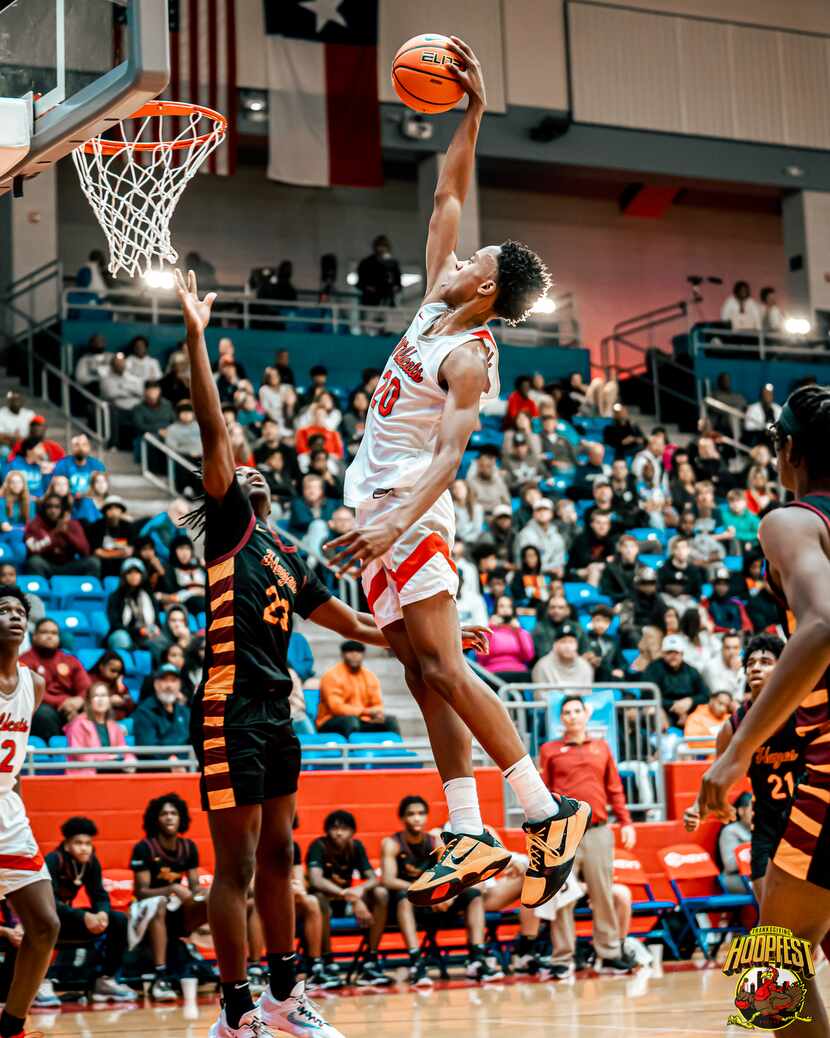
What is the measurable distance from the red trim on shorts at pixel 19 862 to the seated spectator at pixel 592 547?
990 centimetres

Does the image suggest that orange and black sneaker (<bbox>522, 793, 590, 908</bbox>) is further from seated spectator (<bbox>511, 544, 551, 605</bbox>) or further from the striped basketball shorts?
seated spectator (<bbox>511, 544, 551, 605</bbox>)

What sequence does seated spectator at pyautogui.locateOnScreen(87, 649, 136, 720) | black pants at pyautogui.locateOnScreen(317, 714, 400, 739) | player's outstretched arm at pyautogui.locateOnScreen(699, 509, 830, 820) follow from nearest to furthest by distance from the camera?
1. player's outstretched arm at pyautogui.locateOnScreen(699, 509, 830, 820)
2. seated spectator at pyautogui.locateOnScreen(87, 649, 136, 720)
3. black pants at pyautogui.locateOnScreen(317, 714, 400, 739)

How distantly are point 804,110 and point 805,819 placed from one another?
2328 cm

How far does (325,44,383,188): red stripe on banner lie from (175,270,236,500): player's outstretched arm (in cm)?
1589

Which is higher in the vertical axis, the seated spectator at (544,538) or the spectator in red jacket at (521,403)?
the spectator in red jacket at (521,403)

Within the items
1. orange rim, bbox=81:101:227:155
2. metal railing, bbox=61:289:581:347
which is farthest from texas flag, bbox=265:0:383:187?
orange rim, bbox=81:101:227:155

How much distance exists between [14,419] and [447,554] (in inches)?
450

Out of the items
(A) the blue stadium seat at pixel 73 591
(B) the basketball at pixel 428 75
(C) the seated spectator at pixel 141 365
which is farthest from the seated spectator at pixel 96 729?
(B) the basketball at pixel 428 75

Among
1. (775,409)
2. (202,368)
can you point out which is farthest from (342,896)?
(775,409)

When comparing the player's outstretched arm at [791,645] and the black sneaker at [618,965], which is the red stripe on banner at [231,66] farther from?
the player's outstretched arm at [791,645]

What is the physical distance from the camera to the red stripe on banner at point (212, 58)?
20.5 m

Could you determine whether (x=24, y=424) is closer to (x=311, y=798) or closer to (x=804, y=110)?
(x=311, y=798)

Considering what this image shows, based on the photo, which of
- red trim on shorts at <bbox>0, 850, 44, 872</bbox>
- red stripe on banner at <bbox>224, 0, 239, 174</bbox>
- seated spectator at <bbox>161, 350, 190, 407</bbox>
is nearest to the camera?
red trim on shorts at <bbox>0, 850, 44, 872</bbox>

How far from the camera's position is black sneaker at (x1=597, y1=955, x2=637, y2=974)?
Result: 1099 cm
